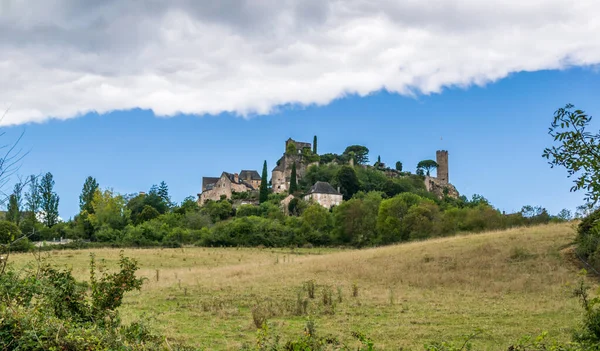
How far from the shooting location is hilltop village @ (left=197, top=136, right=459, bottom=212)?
11419cm

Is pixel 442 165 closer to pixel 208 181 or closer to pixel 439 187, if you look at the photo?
pixel 439 187

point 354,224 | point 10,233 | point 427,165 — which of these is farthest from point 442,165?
point 10,233

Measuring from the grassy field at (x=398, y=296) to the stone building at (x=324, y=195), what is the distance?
77.0m

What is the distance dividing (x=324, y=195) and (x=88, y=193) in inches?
1883

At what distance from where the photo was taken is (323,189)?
113 metres

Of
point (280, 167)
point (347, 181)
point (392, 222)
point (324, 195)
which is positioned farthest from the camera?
point (280, 167)

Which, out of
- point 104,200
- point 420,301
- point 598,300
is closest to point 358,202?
point 104,200

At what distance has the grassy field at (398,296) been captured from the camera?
1290cm

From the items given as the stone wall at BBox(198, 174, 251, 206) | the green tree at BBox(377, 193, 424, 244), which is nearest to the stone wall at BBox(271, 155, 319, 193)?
the stone wall at BBox(198, 174, 251, 206)

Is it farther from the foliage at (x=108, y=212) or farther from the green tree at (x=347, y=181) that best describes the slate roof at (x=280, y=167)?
the foliage at (x=108, y=212)

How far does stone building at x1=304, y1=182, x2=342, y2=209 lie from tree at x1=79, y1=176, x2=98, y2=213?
43140mm

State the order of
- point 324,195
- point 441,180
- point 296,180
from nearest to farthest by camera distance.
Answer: point 324,195, point 296,180, point 441,180

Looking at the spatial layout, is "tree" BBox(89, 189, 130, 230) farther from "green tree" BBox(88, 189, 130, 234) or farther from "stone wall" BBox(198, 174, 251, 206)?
"stone wall" BBox(198, 174, 251, 206)

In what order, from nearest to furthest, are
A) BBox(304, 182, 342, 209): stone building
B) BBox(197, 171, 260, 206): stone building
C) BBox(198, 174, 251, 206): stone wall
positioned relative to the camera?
BBox(304, 182, 342, 209): stone building → BBox(198, 174, 251, 206): stone wall → BBox(197, 171, 260, 206): stone building
